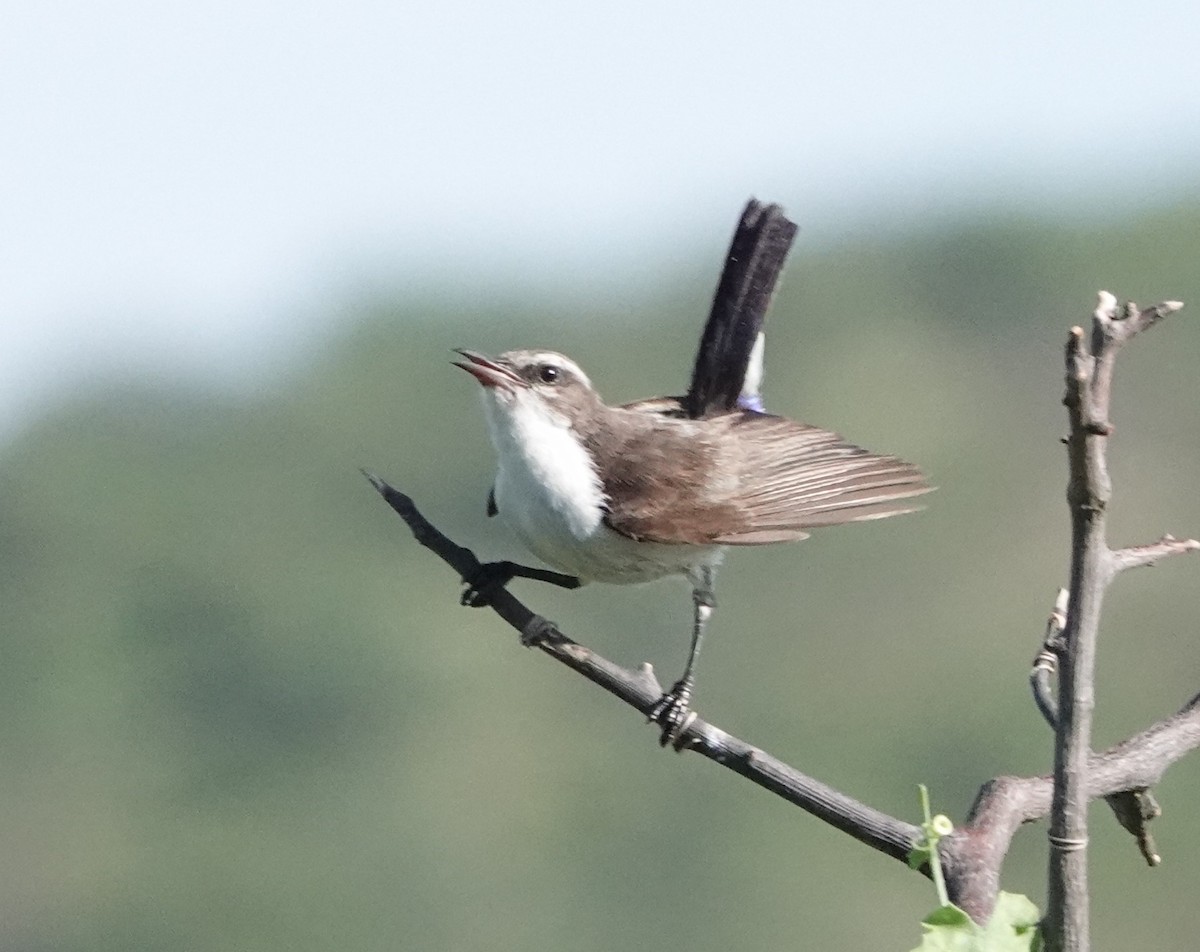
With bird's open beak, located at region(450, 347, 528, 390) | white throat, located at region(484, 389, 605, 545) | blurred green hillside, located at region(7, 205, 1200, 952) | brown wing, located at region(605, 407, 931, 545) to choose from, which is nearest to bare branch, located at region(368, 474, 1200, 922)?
white throat, located at region(484, 389, 605, 545)

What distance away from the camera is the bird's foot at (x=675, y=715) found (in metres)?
4.92

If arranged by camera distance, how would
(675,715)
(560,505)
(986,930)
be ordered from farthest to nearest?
(560,505)
(675,715)
(986,930)

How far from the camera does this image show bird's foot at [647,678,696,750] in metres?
4.92

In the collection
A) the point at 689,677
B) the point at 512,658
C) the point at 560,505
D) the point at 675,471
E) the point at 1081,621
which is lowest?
the point at 512,658

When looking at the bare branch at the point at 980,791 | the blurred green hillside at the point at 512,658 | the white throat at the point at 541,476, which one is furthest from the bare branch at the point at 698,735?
the blurred green hillside at the point at 512,658

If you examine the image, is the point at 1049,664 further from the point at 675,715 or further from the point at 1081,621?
the point at 675,715

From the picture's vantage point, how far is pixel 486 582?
205 inches

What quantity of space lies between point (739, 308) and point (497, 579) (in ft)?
6.09

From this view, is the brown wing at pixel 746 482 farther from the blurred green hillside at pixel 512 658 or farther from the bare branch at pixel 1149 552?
the blurred green hillside at pixel 512 658

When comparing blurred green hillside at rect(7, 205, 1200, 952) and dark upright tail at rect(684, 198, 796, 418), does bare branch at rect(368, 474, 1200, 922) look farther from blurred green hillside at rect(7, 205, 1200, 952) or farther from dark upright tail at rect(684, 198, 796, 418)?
blurred green hillside at rect(7, 205, 1200, 952)

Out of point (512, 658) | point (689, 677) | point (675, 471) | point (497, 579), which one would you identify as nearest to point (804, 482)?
point (675, 471)

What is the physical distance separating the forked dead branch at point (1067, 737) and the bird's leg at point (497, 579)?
265 mm

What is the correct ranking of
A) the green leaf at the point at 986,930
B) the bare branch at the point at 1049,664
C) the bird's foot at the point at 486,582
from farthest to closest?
the bird's foot at the point at 486,582, the bare branch at the point at 1049,664, the green leaf at the point at 986,930

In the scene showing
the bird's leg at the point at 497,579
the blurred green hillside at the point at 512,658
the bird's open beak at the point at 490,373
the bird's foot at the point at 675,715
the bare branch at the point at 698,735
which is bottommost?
the blurred green hillside at the point at 512,658
